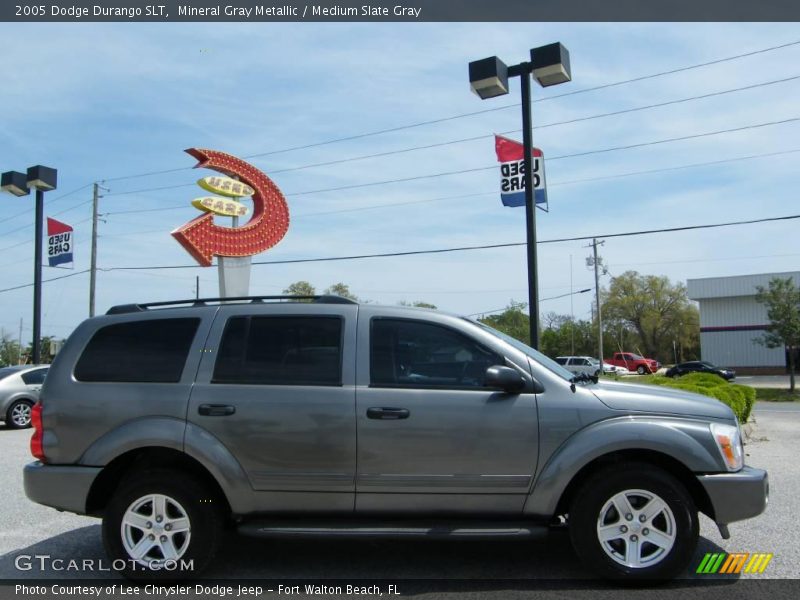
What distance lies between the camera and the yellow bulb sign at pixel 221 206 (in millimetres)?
19720

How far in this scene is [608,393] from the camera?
4855mm

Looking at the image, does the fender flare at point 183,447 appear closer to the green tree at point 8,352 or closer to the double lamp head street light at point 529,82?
the double lamp head street light at point 529,82

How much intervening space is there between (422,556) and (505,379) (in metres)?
1.63

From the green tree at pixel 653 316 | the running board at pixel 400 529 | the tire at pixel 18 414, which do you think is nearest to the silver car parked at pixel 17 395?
the tire at pixel 18 414

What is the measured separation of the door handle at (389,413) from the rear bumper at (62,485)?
1.88 metres

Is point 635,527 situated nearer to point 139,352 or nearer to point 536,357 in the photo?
point 536,357

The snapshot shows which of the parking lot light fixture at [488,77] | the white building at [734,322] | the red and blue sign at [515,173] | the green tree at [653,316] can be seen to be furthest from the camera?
the green tree at [653,316]

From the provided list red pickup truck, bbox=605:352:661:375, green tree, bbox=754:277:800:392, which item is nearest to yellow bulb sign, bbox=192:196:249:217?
green tree, bbox=754:277:800:392

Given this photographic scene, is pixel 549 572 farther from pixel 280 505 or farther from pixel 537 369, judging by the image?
pixel 280 505

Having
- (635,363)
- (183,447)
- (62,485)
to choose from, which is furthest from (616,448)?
(635,363)

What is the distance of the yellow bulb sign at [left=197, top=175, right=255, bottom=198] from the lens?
20156mm

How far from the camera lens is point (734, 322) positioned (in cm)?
5331

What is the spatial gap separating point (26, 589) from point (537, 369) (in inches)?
147

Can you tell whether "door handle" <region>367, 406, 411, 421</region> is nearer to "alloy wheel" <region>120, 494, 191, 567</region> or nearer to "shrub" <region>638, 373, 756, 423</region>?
"alloy wheel" <region>120, 494, 191, 567</region>
